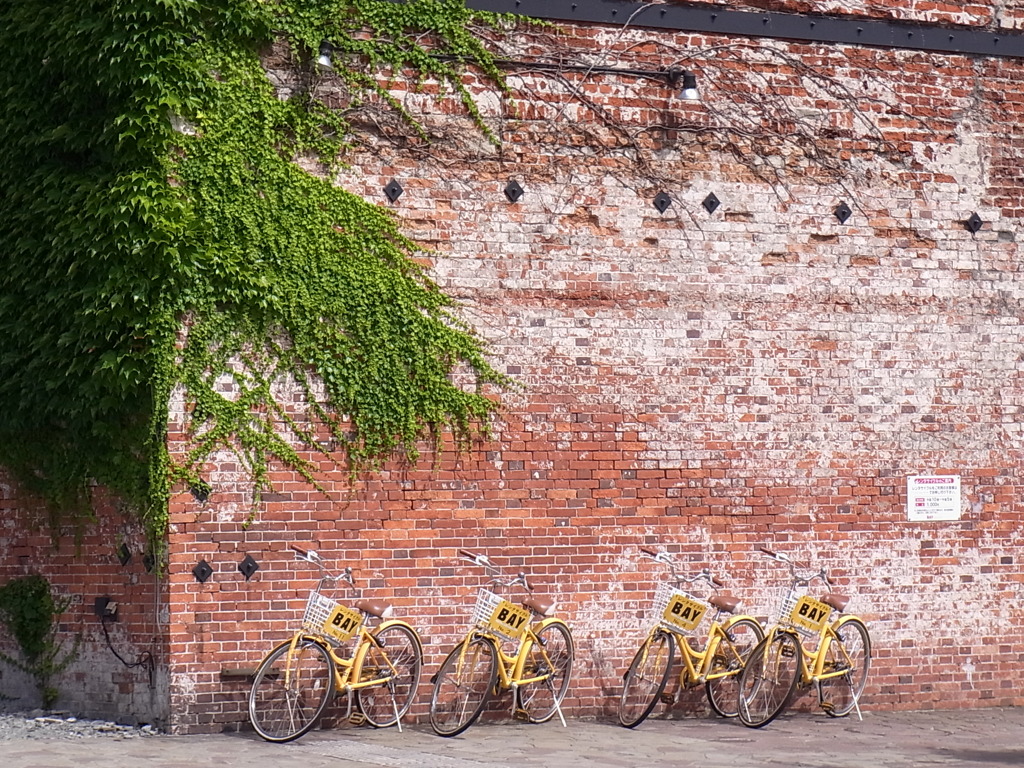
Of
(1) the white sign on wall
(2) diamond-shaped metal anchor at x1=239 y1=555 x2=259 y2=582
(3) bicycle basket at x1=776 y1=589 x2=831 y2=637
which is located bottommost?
(3) bicycle basket at x1=776 y1=589 x2=831 y2=637

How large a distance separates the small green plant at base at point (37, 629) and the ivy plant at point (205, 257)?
631 mm

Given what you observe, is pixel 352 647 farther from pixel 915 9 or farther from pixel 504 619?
pixel 915 9

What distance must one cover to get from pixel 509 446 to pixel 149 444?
2.61 metres

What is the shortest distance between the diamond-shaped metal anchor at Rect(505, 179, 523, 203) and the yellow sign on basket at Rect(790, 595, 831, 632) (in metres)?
3.78

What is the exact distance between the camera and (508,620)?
979cm

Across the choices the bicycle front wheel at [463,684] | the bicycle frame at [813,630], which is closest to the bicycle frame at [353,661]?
the bicycle front wheel at [463,684]

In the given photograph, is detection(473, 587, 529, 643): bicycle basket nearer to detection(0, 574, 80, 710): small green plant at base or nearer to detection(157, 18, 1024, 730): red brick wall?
detection(157, 18, 1024, 730): red brick wall

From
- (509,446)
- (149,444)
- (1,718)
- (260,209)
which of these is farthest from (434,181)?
(1,718)

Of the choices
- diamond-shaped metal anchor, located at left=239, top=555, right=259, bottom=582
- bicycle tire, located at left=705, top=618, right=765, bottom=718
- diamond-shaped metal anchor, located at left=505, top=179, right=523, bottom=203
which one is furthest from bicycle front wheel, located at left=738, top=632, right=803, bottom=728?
diamond-shaped metal anchor, located at left=505, top=179, right=523, bottom=203

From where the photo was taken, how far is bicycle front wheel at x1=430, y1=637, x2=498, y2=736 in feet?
31.4

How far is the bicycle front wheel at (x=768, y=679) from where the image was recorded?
33.7 ft

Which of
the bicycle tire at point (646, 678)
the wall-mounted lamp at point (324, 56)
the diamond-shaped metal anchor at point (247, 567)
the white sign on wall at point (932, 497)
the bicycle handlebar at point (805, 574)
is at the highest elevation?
the wall-mounted lamp at point (324, 56)

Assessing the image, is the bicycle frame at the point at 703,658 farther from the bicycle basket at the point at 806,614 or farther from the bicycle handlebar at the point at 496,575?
the bicycle handlebar at the point at 496,575

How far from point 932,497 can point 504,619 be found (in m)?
3.98
